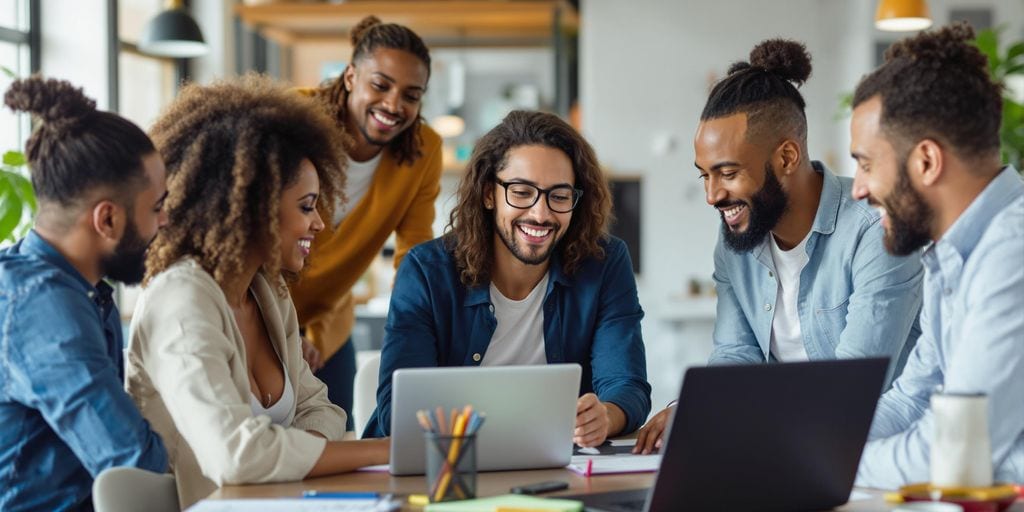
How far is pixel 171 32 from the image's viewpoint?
5234 millimetres

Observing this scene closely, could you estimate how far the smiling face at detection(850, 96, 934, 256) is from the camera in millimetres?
1851

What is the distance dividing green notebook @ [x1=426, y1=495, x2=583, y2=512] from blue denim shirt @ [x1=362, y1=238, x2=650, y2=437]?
82 cm

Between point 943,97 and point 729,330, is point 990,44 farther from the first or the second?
point 943,97

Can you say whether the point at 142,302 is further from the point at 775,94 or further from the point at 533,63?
the point at 533,63

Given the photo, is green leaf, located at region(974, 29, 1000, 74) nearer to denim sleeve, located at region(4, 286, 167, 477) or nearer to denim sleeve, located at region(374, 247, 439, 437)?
denim sleeve, located at region(374, 247, 439, 437)

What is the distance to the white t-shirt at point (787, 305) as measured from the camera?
263cm

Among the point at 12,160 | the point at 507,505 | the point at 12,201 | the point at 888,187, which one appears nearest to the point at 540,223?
the point at 888,187

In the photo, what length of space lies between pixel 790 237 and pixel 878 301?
27cm

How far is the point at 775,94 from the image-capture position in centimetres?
257

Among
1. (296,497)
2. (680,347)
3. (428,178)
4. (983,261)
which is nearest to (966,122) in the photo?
(983,261)

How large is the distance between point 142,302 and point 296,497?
1.58 ft

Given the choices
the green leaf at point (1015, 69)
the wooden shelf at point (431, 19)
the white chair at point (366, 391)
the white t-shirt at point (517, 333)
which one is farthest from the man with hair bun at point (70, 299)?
the wooden shelf at point (431, 19)

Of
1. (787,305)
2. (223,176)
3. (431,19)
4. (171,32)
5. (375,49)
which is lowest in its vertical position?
(787,305)

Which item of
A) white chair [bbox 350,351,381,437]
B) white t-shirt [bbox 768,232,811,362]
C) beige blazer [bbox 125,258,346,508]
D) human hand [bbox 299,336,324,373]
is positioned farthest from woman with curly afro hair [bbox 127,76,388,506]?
white t-shirt [bbox 768,232,811,362]
